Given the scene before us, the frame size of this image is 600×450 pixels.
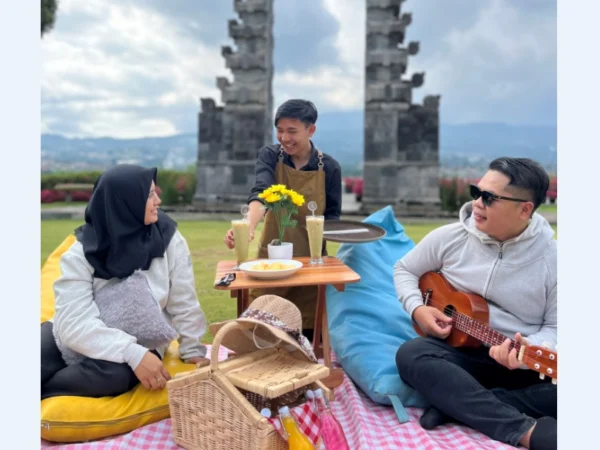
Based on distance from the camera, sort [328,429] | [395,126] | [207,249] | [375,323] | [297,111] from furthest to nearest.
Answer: [395,126] → [207,249] → [375,323] → [297,111] → [328,429]

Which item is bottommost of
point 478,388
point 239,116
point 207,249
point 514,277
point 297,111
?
point 478,388

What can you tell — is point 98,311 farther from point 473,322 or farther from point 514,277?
point 514,277

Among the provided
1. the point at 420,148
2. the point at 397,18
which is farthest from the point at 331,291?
the point at 397,18

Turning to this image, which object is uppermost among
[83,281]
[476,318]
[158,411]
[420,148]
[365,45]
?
[365,45]

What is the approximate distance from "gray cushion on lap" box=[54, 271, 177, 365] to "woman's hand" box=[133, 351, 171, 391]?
0.11m

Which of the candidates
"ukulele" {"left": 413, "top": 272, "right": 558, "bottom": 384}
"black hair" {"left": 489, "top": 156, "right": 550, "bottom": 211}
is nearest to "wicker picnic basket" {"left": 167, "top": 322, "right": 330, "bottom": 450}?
"ukulele" {"left": 413, "top": 272, "right": 558, "bottom": 384}

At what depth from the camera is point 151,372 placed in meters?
2.46

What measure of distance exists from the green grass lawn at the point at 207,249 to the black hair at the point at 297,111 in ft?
6.07

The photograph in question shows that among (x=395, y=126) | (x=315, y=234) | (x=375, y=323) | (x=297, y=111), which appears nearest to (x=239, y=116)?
(x=395, y=126)

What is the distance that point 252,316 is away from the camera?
2.24 metres

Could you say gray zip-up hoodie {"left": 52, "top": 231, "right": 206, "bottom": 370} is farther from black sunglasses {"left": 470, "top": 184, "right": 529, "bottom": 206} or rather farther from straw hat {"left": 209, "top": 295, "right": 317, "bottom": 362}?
black sunglasses {"left": 470, "top": 184, "right": 529, "bottom": 206}

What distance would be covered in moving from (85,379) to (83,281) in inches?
19.0

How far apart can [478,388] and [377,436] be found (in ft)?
1.79

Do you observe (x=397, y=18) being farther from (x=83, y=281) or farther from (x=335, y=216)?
(x=83, y=281)
